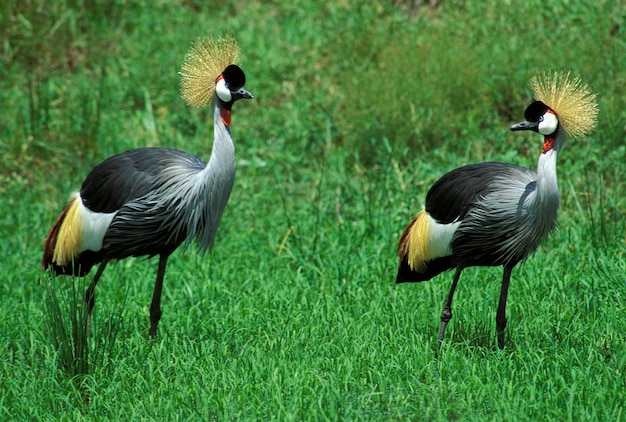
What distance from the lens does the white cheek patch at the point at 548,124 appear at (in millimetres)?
4195

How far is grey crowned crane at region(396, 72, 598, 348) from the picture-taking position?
13.8 feet

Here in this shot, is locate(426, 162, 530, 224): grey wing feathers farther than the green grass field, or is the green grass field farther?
locate(426, 162, 530, 224): grey wing feathers

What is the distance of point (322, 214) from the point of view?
22.2ft

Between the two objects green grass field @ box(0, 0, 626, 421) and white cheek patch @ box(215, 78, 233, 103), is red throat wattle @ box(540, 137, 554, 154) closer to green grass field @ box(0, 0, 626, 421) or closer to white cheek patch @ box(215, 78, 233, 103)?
green grass field @ box(0, 0, 626, 421)

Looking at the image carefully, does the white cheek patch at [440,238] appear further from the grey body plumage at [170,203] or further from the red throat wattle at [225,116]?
the red throat wattle at [225,116]

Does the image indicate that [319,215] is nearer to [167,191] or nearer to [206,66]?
[167,191]

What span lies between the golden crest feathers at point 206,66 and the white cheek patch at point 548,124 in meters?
1.66

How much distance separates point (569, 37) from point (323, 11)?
2756 mm

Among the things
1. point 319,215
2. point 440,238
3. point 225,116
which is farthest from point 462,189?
point 319,215

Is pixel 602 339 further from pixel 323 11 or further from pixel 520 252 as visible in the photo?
pixel 323 11

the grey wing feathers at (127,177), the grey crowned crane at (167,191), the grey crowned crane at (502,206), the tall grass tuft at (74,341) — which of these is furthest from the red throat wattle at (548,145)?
the tall grass tuft at (74,341)

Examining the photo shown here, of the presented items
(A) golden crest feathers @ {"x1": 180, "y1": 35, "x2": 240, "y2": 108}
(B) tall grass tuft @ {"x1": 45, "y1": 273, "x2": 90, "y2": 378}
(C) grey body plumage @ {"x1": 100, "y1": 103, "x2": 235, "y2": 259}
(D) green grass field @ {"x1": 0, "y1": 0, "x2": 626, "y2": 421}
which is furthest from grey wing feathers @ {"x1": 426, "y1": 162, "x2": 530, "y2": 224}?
(B) tall grass tuft @ {"x1": 45, "y1": 273, "x2": 90, "y2": 378}

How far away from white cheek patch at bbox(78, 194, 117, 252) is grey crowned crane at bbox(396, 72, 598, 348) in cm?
170

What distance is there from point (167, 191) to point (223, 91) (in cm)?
62
